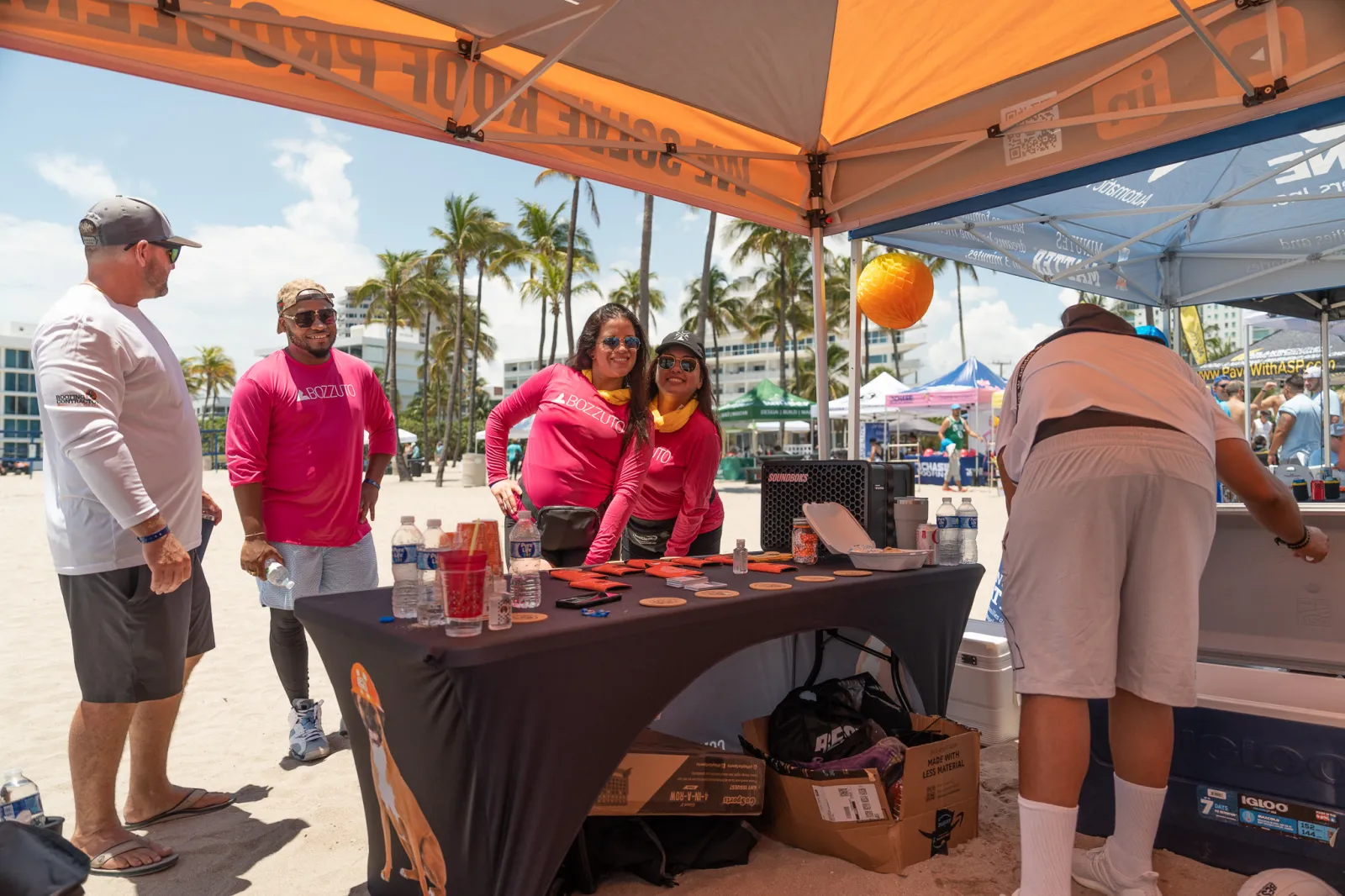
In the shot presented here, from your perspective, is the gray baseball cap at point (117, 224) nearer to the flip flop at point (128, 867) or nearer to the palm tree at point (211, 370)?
the flip flop at point (128, 867)

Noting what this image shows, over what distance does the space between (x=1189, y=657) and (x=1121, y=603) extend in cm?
19

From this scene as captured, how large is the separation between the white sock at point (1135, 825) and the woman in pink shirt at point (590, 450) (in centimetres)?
172

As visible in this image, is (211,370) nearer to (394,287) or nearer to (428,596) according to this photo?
(394,287)

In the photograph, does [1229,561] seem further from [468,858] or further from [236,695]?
[236,695]

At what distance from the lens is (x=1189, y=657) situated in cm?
197

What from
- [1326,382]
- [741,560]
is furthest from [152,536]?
[1326,382]

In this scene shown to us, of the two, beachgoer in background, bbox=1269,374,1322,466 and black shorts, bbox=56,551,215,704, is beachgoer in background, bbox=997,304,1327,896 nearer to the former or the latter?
black shorts, bbox=56,551,215,704

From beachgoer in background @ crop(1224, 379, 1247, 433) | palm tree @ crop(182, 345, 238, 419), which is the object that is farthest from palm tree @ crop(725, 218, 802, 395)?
palm tree @ crop(182, 345, 238, 419)

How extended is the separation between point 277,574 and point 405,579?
1.26m

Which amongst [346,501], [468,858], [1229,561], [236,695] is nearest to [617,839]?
[468,858]

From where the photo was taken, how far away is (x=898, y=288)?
4.63 metres

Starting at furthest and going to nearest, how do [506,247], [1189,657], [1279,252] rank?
[506,247]
[1279,252]
[1189,657]

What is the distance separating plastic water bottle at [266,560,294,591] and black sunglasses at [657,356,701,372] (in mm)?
1610

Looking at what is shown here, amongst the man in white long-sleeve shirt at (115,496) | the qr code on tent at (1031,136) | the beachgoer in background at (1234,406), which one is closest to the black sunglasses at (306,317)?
the man in white long-sleeve shirt at (115,496)
